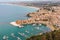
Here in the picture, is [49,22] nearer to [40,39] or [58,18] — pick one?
[58,18]

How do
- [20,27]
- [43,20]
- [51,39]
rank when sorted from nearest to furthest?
[51,39], [20,27], [43,20]

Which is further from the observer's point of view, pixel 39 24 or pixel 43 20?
pixel 43 20

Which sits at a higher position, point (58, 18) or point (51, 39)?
point (51, 39)

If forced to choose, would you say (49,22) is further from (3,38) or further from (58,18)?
(3,38)

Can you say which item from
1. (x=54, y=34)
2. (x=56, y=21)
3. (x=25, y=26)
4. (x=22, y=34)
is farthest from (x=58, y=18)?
(x=54, y=34)

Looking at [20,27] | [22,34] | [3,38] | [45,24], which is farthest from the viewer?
[45,24]

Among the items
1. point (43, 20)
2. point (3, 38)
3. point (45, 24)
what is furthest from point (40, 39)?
point (43, 20)

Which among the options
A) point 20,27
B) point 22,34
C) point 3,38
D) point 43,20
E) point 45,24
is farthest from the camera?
point 43,20

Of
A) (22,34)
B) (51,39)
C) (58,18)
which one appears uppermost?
(51,39)

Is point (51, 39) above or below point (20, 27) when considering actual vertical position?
above
